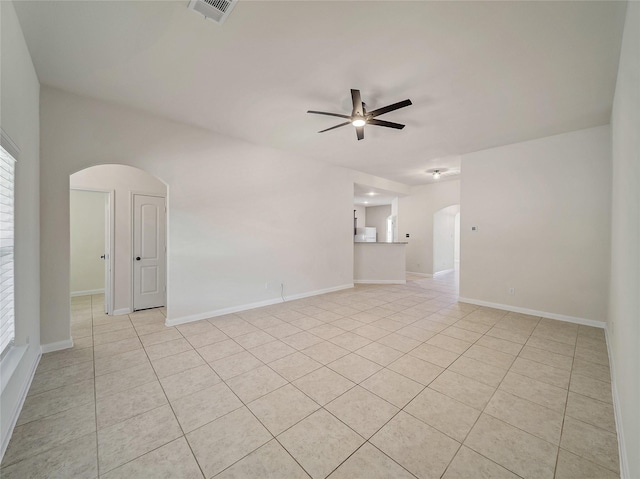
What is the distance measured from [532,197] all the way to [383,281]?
3841 millimetres

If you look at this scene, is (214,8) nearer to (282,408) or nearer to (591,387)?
(282,408)

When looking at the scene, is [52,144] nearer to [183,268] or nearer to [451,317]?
[183,268]

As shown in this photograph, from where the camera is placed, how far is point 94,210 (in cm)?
578

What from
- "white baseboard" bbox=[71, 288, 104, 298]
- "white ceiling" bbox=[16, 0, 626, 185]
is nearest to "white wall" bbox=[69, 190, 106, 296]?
Result: "white baseboard" bbox=[71, 288, 104, 298]

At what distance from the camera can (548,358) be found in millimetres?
2758

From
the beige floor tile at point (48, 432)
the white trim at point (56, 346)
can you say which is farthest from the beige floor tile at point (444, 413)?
the white trim at point (56, 346)

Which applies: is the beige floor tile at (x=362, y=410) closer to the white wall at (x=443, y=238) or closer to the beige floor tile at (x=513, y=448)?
the beige floor tile at (x=513, y=448)

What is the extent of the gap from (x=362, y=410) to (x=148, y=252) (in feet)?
14.6

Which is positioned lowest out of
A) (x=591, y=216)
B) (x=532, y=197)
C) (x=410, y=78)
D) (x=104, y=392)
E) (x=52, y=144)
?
(x=104, y=392)

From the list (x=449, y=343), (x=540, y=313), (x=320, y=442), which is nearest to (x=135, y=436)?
(x=320, y=442)

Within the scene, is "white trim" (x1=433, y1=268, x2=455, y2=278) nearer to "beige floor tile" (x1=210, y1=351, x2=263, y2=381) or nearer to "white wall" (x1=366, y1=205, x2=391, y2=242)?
"white wall" (x1=366, y1=205, x2=391, y2=242)

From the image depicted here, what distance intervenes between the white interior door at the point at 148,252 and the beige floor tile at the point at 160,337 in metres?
1.39

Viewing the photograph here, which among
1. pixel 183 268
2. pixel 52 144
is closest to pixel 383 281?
pixel 183 268

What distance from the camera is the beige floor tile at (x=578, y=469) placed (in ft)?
4.66
